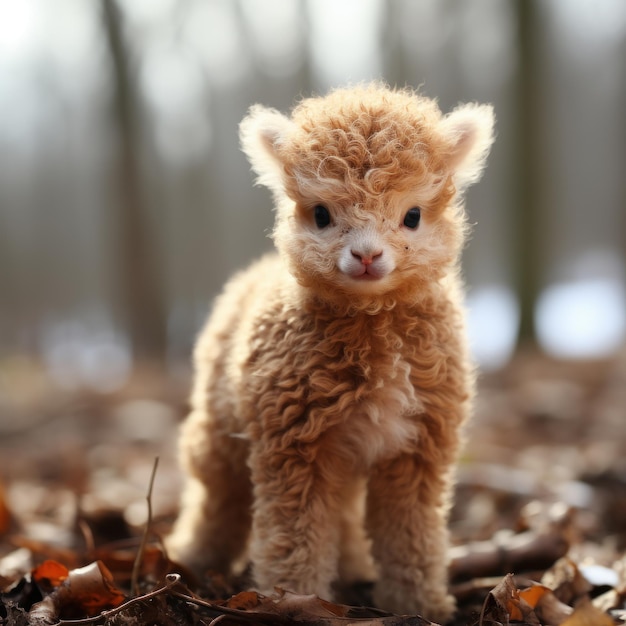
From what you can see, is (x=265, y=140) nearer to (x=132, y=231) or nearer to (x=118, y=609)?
(x=118, y=609)

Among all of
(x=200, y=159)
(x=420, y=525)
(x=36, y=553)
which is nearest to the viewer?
(x=420, y=525)

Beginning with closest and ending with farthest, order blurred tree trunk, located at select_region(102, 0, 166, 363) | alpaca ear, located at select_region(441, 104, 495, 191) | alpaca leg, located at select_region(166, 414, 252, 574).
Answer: alpaca ear, located at select_region(441, 104, 495, 191), alpaca leg, located at select_region(166, 414, 252, 574), blurred tree trunk, located at select_region(102, 0, 166, 363)

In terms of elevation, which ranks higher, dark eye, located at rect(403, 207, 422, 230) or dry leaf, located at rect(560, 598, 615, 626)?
dark eye, located at rect(403, 207, 422, 230)

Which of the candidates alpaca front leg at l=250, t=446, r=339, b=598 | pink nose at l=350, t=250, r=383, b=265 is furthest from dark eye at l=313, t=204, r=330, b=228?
alpaca front leg at l=250, t=446, r=339, b=598

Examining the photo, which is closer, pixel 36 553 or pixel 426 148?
pixel 426 148

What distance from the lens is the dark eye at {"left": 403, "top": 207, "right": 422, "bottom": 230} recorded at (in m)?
2.78

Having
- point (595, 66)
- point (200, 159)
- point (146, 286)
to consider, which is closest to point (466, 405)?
point (146, 286)

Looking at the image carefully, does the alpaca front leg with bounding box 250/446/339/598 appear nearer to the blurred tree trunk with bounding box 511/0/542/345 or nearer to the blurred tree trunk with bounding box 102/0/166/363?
the blurred tree trunk with bounding box 511/0/542/345

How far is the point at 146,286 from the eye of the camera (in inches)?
471

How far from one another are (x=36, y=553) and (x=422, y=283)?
2406mm

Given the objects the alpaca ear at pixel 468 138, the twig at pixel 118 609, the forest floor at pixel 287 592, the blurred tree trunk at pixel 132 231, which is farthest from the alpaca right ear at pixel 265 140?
the blurred tree trunk at pixel 132 231

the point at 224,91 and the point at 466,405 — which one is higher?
the point at 224,91

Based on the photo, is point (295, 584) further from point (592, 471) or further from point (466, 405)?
point (592, 471)

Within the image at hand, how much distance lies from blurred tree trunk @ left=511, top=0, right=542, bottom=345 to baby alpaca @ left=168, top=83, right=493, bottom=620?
7.42m
